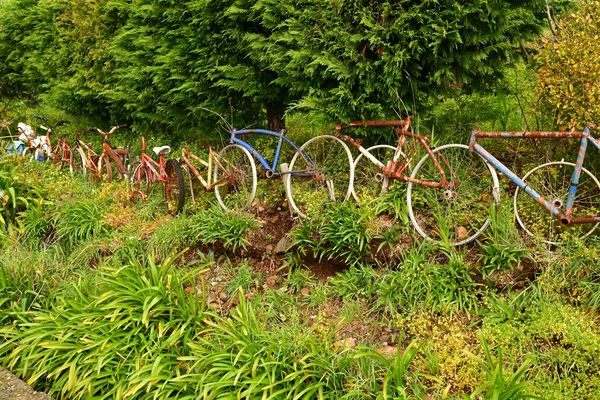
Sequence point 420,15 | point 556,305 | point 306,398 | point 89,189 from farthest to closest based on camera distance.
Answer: point 89,189 < point 420,15 < point 556,305 < point 306,398

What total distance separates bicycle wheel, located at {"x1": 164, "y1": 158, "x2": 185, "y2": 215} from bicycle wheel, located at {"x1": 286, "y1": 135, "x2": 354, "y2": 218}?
1.08m

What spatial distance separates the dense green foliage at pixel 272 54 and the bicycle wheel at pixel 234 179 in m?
0.67

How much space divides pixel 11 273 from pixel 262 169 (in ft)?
8.19

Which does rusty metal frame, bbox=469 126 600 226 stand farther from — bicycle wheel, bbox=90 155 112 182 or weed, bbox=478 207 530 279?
bicycle wheel, bbox=90 155 112 182

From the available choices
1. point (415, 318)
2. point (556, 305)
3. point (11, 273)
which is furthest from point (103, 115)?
point (556, 305)

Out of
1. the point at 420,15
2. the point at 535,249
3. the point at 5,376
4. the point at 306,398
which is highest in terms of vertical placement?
the point at 420,15

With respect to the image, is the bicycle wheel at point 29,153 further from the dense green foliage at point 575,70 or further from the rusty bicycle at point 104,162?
the dense green foliage at point 575,70

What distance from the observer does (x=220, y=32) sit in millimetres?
5605

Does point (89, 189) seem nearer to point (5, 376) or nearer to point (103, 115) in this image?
point (103, 115)

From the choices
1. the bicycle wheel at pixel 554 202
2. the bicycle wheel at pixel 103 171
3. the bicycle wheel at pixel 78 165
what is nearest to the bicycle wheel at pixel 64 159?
the bicycle wheel at pixel 78 165

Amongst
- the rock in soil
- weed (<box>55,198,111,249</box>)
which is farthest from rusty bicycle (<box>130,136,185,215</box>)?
the rock in soil

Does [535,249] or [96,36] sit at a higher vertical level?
[96,36]

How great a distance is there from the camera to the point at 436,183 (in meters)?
4.15

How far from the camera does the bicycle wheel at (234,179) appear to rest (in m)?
5.04
